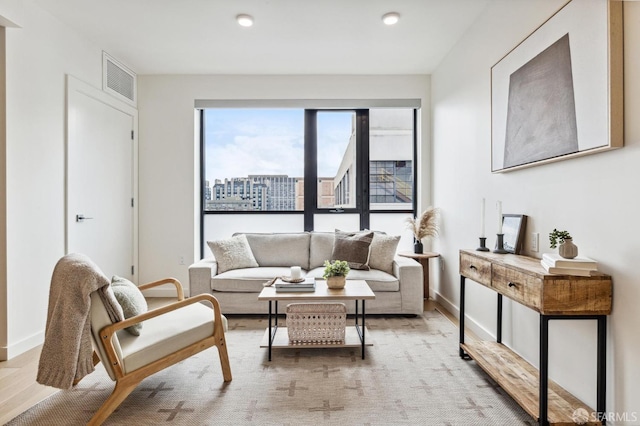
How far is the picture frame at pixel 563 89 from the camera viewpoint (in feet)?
4.89

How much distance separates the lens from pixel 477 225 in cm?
289

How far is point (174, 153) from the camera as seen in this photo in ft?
13.9

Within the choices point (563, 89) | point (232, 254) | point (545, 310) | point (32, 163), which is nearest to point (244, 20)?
point (32, 163)

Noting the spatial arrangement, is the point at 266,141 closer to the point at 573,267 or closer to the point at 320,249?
the point at 320,249

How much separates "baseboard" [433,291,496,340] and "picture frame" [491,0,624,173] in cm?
131

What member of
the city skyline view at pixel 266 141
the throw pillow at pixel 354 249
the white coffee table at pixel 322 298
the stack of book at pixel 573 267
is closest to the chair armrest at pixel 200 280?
the white coffee table at pixel 322 298

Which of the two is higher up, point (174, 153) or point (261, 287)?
point (174, 153)

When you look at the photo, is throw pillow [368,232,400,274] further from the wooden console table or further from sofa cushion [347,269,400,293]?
the wooden console table

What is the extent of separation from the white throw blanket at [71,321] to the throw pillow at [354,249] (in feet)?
7.84

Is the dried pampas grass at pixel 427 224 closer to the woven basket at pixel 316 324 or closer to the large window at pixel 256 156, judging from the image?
the large window at pixel 256 156

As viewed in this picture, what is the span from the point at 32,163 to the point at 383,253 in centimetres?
325

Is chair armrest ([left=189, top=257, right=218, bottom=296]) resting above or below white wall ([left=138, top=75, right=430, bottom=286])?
below

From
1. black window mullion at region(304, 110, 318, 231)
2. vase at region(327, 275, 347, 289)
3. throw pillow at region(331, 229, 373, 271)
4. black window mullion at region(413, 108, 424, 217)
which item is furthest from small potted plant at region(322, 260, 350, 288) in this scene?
black window mullion at region(413, 108, 424, 217)

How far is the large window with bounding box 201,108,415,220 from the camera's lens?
4.43 metres
